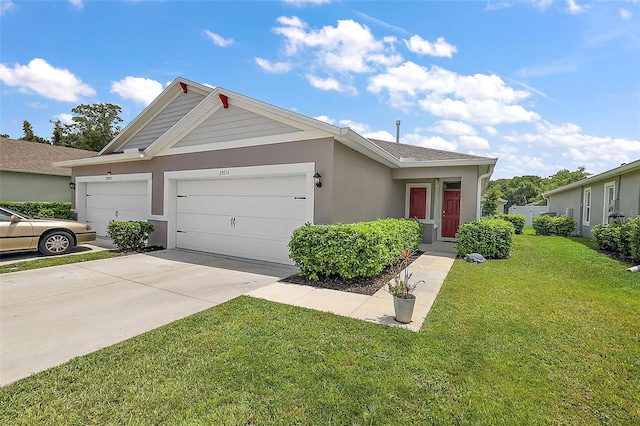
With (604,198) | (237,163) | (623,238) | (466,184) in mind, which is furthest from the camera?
(604,198)

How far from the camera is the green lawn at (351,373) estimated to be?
2195mm

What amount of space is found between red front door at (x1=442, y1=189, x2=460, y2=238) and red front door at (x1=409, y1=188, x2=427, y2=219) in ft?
5.07

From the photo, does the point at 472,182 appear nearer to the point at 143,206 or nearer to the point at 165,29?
the point at 165,29

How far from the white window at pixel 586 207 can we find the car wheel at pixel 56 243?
70.1ft

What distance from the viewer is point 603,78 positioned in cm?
795

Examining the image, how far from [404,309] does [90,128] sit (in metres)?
39.0

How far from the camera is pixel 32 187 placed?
14398mm

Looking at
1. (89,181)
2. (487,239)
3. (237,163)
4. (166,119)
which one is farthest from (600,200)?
(89,181)

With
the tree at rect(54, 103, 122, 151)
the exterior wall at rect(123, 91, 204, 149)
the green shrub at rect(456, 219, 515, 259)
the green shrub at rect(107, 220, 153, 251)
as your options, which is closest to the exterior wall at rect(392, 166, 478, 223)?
the green shrub at rect(456, 219, 515, 259)

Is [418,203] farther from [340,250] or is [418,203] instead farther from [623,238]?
[340,250]

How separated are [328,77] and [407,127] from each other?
39.1 feet

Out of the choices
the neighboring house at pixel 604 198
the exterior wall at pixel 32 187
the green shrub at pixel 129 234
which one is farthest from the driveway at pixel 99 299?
the neighboring house at pixel 604 198

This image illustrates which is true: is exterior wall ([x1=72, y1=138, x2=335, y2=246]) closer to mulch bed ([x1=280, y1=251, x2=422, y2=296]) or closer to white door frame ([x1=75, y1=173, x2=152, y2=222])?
white door frame ([x1=75, y1=173, x2=152, y2=222])

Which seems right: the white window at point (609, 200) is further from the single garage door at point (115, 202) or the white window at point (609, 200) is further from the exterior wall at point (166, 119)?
the single garage door at point (115, 202)
